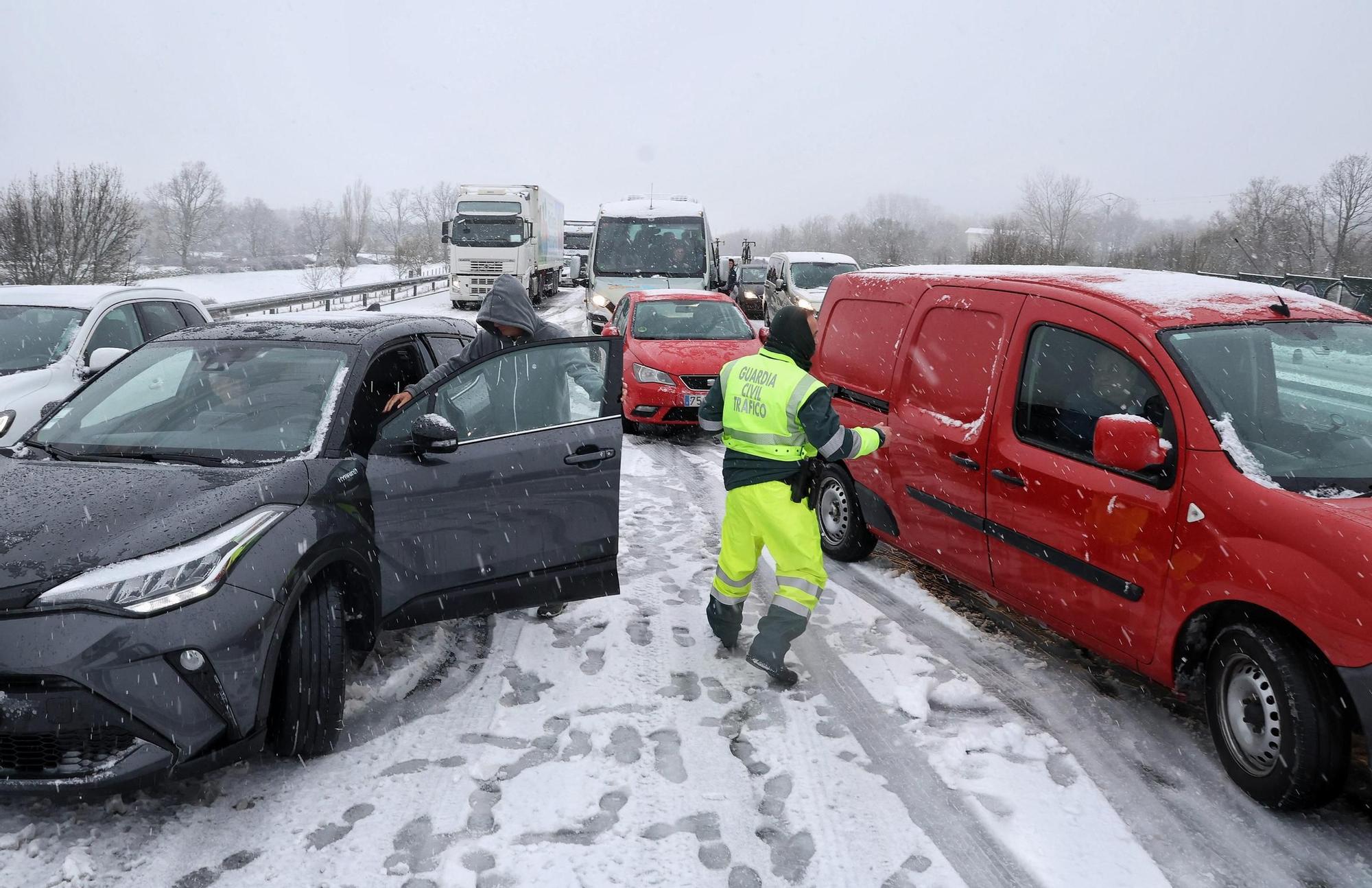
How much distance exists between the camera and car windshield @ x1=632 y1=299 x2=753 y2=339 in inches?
438

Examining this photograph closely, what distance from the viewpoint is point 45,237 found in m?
22.7

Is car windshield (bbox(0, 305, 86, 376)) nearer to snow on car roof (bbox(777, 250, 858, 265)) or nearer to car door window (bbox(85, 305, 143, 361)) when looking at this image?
car door window (bbox(85, 305, 143, 361))

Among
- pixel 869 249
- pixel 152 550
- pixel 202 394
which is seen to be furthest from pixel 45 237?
pixel 869 249

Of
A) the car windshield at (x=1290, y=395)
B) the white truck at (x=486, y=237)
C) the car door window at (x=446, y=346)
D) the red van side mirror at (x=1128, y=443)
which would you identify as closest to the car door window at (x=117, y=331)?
the car door window at (x=446, y=346)

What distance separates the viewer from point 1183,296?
152 inches

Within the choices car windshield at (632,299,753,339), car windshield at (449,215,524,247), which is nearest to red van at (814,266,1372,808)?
car windshield at (632,299,753,339)

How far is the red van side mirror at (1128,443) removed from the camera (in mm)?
3189

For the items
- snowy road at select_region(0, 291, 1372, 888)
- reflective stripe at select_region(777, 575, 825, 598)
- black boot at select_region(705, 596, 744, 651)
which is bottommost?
snowy road at select_region(0, 291, 1372, 888)

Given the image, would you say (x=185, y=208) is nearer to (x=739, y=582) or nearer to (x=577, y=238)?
(x=577, y=238)

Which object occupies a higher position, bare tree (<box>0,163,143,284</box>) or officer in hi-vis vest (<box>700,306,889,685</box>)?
bare tree (<box>0,163,143,284</box>)

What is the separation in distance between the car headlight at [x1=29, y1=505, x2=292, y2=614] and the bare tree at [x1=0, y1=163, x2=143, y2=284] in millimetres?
24248

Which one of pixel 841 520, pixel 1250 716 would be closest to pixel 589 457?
pixel 841 520

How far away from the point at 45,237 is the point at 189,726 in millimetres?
26016

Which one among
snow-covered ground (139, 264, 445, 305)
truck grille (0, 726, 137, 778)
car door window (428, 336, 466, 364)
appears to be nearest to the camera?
truck grille (0, 726, 137, 778)
